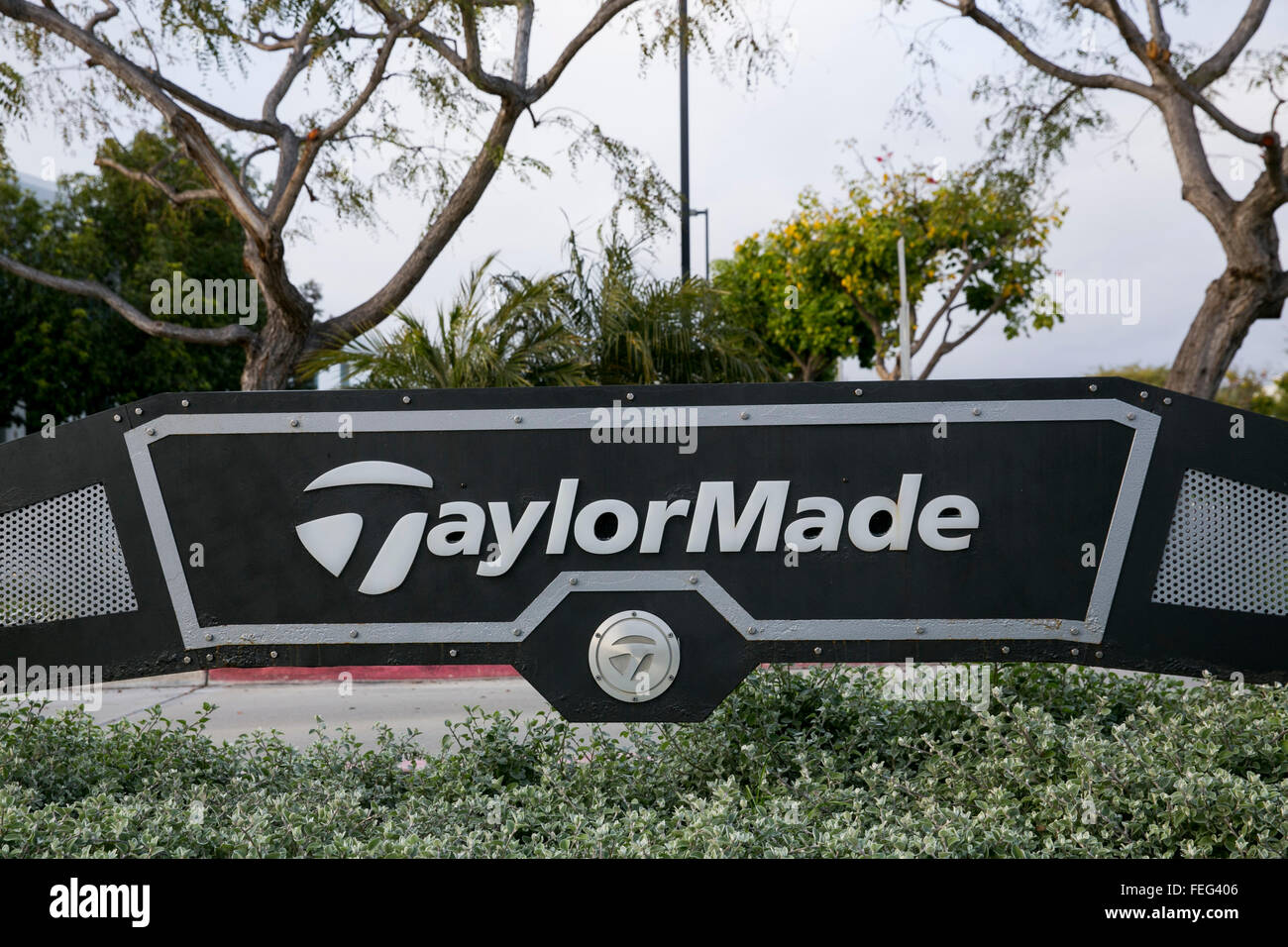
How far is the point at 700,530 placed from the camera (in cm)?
329

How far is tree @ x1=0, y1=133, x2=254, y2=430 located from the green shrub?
15453 millimetres

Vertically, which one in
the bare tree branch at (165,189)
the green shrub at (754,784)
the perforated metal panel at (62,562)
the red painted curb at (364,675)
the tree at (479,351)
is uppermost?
the bare tree branch at (165,189)

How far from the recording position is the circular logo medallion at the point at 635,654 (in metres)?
3.30

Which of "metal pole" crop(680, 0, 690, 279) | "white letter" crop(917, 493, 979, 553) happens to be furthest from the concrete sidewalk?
"metal pole" crop(680, 0, 690, 279)

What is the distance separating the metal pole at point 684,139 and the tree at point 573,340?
0.73 meters

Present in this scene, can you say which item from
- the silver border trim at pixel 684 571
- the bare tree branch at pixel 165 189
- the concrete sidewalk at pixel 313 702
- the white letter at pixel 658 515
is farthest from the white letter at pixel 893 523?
the bare tree branch at pixel 165 189

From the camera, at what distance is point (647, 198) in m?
11.5

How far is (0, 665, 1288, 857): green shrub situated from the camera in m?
3.09

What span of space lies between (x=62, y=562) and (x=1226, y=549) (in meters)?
3.74

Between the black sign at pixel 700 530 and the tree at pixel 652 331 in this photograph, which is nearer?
the black sign at pixel 700 530

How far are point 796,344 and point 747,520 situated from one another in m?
18.9

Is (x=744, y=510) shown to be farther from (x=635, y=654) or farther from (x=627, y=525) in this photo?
(x=635, y=654)

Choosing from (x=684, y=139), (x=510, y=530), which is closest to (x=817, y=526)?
(x=510, y=530)

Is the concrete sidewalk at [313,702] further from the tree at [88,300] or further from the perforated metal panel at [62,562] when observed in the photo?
the tree at [88,300]
